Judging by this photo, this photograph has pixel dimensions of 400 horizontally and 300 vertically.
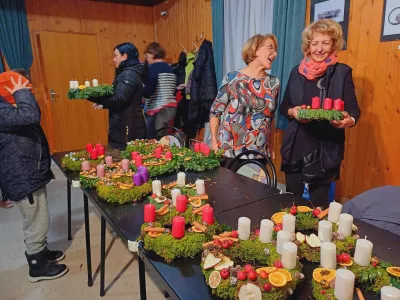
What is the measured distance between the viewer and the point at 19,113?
153cm

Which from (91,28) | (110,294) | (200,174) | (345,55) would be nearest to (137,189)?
(200,174)

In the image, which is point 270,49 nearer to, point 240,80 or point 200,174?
point 240,80

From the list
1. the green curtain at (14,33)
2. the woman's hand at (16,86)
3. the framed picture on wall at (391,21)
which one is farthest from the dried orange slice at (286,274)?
the green curtain at (14,33)

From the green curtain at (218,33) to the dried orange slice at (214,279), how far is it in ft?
10.8

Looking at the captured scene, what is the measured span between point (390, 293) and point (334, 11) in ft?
8.50

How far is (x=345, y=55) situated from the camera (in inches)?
101

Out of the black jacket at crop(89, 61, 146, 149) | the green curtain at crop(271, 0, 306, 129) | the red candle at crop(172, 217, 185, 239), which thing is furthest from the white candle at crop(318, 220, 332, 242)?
the green curtain at crop(271, 0, 306, 129)

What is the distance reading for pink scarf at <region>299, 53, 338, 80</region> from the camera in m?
1.46

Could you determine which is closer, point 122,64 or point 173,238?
point 173,238

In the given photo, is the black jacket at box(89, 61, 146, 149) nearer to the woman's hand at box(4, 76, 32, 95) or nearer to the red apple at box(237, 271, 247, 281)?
the woman's hand at box(4, 76, 32, 95)

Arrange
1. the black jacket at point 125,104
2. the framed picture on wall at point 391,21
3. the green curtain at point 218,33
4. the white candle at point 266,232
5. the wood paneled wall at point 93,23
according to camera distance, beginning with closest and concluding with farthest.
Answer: the white candle at point 266,232 < the framed picture on wall at point 391,21 < the black jacket at point 125,104 < the green curtain at point 218,33 < the wood paneled wall at point 93,23

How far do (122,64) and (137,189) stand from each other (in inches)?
56.3

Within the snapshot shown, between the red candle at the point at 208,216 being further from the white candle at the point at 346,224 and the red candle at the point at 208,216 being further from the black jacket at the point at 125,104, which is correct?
the black jacket at the point at 125,104

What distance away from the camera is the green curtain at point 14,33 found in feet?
13.7
